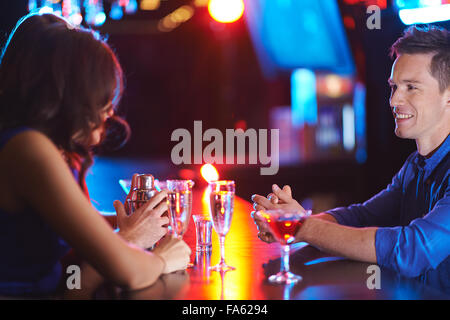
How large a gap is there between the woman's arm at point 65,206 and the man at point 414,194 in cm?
62

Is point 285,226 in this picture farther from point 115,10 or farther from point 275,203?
point 115,10

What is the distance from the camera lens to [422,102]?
1972mm

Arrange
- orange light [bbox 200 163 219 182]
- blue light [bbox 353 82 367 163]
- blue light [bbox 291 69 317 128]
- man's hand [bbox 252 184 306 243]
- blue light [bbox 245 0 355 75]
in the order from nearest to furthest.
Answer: man's hand [bbox 252 184 306 243] → orange light [bbox 200 163 219 182] → blue light [bbox 353 82 367 163] → blue light [bbox 245 0 355 75] → blue light [bbox 291 69 317 128]

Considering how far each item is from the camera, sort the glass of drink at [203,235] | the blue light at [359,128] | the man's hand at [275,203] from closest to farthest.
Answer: the glass of drink at [203,235]
the man's hand at [275,203]
the blue light at [359,128]

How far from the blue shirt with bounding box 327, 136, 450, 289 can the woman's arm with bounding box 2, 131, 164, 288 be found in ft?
2.45

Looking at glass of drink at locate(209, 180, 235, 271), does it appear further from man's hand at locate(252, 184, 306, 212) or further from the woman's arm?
man's hand at locate(252, 184, 306, 212)

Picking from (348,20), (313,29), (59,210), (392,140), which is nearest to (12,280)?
(59,210)

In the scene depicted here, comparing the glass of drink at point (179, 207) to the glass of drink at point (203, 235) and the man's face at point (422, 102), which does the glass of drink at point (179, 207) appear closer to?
the glass of drink at point (203, 235)

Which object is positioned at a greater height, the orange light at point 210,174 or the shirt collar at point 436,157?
the orange light at point 210,174

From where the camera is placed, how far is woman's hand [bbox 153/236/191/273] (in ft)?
4.07

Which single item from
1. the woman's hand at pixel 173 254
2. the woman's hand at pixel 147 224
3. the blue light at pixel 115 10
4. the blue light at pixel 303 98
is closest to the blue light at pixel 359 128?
the blue light at pixel 303 98

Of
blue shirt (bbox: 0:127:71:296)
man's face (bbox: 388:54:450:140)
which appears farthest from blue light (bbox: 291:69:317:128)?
blue shirt (bbox: 0:127:71:296)

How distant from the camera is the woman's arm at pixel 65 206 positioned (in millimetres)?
1070

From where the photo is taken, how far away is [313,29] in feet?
22.0
